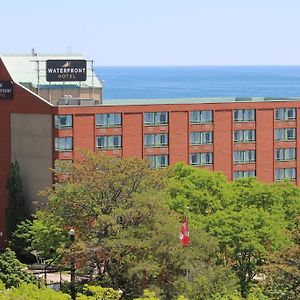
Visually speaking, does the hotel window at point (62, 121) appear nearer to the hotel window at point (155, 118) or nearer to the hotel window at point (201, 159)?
the hotel window at point (155, 118)

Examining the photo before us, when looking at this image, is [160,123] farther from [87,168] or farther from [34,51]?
[87,168]

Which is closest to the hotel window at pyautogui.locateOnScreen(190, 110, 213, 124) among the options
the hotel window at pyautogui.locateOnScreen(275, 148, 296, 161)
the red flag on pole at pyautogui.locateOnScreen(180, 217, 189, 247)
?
the hotel window at pyautogui.locateOnScreen(275, 148, 296, 161)

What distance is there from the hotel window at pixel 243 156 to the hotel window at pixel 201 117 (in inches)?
193

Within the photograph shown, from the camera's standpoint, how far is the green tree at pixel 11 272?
83688 millimetres

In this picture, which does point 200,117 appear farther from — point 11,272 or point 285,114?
point 11,272

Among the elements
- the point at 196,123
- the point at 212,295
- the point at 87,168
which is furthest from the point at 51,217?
the point at 196,123

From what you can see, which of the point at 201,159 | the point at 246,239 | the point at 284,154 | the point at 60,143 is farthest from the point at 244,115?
the point at 246,239

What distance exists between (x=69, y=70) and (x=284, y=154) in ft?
81.4

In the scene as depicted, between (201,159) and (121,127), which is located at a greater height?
(121,127)

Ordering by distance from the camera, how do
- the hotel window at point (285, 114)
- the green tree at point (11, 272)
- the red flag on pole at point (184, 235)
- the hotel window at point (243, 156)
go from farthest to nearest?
1. the hotel window at point (285, 114)
2. the hotel window at point (243, 156)
3. the green tree at point (11, 272)
4. the red flag on pole at point (184, 235)

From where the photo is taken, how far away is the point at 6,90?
12694 cm

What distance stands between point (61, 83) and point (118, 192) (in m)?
50.2

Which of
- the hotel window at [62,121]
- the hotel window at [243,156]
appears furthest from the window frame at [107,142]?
the hotel window at [243,156]

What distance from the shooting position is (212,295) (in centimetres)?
6900
